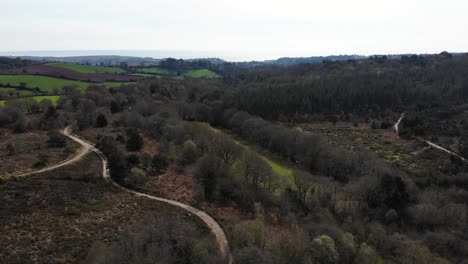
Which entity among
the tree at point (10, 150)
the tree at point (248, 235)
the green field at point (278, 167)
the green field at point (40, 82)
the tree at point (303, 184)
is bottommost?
the green field at point (278, 167)

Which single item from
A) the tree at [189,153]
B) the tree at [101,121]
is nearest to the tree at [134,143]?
the tree at [189,153]

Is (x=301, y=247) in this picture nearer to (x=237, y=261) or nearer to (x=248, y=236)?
(x=248, y=236)

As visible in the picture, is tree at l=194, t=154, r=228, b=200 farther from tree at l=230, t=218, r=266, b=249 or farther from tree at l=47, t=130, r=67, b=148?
tree at l=47, t=130, r=67, b=148

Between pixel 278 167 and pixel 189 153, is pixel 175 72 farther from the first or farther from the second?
pixel 189 153

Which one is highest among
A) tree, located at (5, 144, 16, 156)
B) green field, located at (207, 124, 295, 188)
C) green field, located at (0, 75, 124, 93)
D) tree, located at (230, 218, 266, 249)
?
green field, located at (0, 75, 124, 93)

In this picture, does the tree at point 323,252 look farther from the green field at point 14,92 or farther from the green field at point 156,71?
the green field at point 156,71

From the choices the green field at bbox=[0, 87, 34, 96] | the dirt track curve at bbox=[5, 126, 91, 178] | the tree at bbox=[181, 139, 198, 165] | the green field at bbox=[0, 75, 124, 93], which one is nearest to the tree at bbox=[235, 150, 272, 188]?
the tree at bbox=[181, 139, 198, 165]

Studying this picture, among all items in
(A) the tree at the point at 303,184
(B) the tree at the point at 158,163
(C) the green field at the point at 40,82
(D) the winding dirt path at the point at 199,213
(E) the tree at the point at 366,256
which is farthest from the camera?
(C) the green field at the point at 40,82
